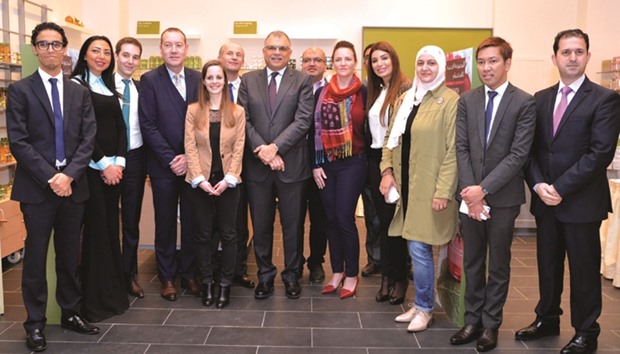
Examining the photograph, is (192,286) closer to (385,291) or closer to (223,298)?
(223,298)

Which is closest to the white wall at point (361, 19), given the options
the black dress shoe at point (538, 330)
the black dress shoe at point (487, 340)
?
the black dress shoe at point (538, 330)

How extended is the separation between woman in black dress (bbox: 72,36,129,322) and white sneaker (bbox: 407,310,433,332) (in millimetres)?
1883

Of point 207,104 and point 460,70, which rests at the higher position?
point 460,70

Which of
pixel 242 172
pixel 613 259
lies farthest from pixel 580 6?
pixel 242 172

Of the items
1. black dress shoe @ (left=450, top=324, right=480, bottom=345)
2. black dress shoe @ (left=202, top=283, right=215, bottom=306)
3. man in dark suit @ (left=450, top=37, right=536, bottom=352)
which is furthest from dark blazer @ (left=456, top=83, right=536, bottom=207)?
black dress shoe @ (left=202, top=283, right=215, bottom=306)

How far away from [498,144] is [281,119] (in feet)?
4.97

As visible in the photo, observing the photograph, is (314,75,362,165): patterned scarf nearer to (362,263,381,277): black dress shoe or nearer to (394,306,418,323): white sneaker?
(394,306,418,323): white sneaker

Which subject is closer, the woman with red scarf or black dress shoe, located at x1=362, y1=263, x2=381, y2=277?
the woman with red scarf

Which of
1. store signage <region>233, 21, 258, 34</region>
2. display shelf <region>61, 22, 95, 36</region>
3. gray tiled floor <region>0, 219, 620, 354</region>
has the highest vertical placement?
store signage <region>233, 21, 258, 34</region>

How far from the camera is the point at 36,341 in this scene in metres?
3.25

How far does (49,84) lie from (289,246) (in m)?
1.91

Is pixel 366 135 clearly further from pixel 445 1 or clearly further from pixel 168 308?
pixel 445 1

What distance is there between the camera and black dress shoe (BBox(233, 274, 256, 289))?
4.45 meters

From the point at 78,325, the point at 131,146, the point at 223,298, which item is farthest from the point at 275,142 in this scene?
the point at 78,325
